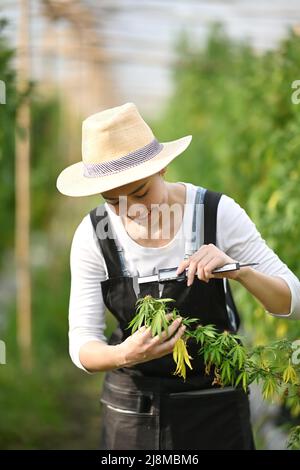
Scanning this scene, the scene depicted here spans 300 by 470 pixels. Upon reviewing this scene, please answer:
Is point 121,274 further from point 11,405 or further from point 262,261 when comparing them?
point 11,405

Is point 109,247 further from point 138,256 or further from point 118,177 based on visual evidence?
point 118,177

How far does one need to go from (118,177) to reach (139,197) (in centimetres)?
10

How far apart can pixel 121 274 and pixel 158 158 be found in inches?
13.6

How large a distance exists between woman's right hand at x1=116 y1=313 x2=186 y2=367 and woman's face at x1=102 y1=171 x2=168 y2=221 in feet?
1.24

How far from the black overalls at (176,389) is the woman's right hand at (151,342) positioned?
28cm

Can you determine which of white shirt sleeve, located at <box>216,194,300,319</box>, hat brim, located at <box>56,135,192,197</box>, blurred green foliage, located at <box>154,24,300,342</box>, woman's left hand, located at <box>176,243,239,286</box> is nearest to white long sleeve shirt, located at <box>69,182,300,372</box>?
white shirt sleeve, located at <box>216,194,300,319</box>

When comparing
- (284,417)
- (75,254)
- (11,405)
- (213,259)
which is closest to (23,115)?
(11,405)

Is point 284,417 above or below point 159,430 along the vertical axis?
below

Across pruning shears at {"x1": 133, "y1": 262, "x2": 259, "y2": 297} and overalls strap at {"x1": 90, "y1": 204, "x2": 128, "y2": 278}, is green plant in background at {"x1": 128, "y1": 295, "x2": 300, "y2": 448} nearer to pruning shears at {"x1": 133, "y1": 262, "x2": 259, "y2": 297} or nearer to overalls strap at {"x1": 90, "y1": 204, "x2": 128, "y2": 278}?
pruning shears at {"x1": 133, "y1": 262, "x2": 259, "y2": 297}

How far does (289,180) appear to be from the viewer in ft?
12.4

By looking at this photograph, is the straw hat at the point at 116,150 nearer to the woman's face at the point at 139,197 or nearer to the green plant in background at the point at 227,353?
the woman's face at the point at 139,197

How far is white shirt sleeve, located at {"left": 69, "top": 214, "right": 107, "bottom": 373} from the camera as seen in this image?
8.18ft

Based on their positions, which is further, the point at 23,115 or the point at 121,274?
the point at 23,115

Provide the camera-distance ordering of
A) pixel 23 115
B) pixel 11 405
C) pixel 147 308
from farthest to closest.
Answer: pixel 23 115 < pixel 11 405 < pixel 147 308
